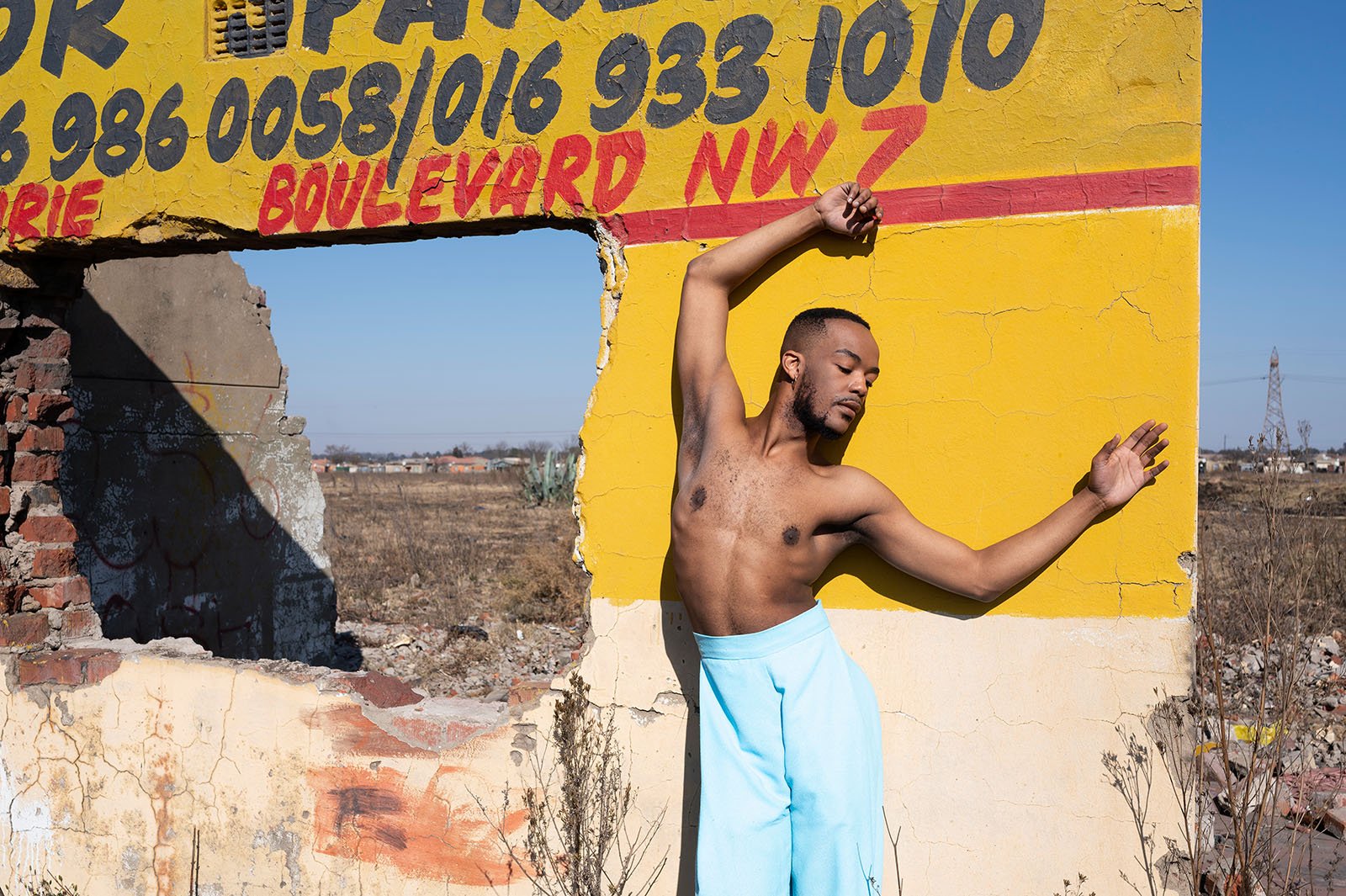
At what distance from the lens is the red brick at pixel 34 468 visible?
4.31 metres

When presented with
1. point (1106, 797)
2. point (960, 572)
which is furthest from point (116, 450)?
point (1106, 797)

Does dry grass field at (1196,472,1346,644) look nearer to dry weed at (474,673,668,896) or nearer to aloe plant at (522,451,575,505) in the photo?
dry weed at (474,673,668,896)

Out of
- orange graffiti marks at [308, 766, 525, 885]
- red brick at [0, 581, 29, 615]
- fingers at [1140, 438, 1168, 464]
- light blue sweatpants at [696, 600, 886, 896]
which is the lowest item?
orange graffiti marks at [308, 766, 525, 885]

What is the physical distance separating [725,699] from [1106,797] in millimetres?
1074

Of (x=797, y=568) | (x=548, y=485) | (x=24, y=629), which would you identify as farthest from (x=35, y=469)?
(x=548, y=485)

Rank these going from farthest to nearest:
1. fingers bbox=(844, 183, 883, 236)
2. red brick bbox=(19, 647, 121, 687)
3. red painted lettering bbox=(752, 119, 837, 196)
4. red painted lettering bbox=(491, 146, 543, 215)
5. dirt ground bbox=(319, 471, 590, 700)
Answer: dirt ground bbox=(319, 471, 590, 700) → red brick bbox=(19, 647, 121, 687) → red painted lettering bbox=(491, 146, 543, 215) → red painted lettering bbox=(752, 119, 837, 196) → fingers bbox=(844, 183, 883, 236)

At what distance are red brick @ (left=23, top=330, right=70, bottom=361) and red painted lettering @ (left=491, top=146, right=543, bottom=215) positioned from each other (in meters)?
2.42

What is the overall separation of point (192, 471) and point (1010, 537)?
17.7 ft

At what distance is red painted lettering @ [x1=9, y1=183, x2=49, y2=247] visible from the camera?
157 inches

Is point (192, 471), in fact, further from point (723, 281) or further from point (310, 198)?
point (723, 281)

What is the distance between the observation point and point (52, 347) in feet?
14.5

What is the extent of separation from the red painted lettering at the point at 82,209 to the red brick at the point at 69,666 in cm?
165

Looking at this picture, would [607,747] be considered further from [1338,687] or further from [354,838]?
[1338,687]

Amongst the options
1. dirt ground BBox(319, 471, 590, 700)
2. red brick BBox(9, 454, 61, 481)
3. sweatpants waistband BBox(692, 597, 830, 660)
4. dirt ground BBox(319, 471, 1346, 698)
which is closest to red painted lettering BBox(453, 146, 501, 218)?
dirt ground BBox(319, 471, 590, 700)
